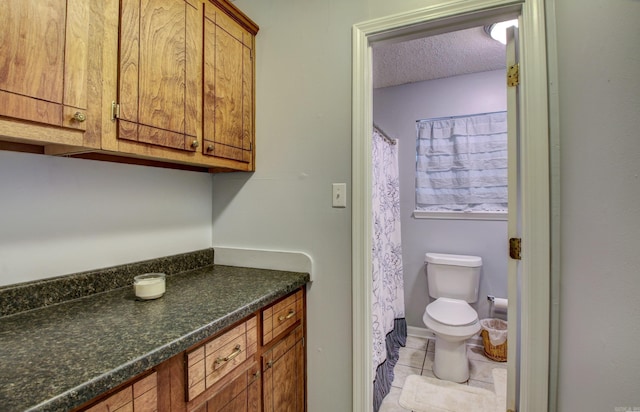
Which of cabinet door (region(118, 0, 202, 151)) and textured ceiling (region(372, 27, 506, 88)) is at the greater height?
textured ceiling (region(372, 27, 506, 88))

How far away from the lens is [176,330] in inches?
31.7

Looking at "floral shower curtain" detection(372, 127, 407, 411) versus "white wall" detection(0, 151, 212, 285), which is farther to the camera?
"floral shower curtain" detection(372, 127, 407, 411)

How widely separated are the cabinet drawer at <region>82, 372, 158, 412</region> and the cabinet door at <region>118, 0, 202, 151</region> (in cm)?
73

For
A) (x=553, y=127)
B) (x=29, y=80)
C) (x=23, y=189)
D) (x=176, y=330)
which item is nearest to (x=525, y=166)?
(x=553, y=127)

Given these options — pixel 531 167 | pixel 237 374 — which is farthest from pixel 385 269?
pixel 237 374

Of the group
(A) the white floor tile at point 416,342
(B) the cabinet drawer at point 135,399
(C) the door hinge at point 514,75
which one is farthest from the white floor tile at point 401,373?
(C) the door hinge at point 514,75

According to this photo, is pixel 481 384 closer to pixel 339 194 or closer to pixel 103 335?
pixel 339 194

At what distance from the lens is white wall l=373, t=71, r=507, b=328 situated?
2523 millimetres

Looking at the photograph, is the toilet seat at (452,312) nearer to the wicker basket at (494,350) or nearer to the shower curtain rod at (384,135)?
the wicker basket at (494,350)

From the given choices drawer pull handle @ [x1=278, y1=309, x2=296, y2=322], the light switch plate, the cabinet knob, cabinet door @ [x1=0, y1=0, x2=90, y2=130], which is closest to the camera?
cabinet door @ [x1=0, y1=0, x2=90, y2=130]

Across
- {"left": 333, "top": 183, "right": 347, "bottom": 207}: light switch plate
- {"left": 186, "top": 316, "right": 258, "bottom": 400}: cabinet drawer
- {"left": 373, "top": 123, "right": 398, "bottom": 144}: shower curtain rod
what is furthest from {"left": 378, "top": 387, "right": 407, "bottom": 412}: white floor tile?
{"left": 373, "top": 123, "right": 398, "bottom": 144}: shower curtain rod

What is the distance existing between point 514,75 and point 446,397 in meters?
1.88

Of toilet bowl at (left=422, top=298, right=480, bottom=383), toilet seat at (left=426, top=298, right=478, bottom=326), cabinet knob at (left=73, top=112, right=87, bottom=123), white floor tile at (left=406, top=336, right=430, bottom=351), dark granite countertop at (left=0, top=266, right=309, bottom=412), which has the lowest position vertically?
white floor tile at (left=406, top=336, right=430, bottom=351)

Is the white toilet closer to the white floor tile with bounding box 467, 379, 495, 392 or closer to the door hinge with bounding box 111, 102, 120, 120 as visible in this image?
the white floor tile with bounding box 467, 379, 495, 392
